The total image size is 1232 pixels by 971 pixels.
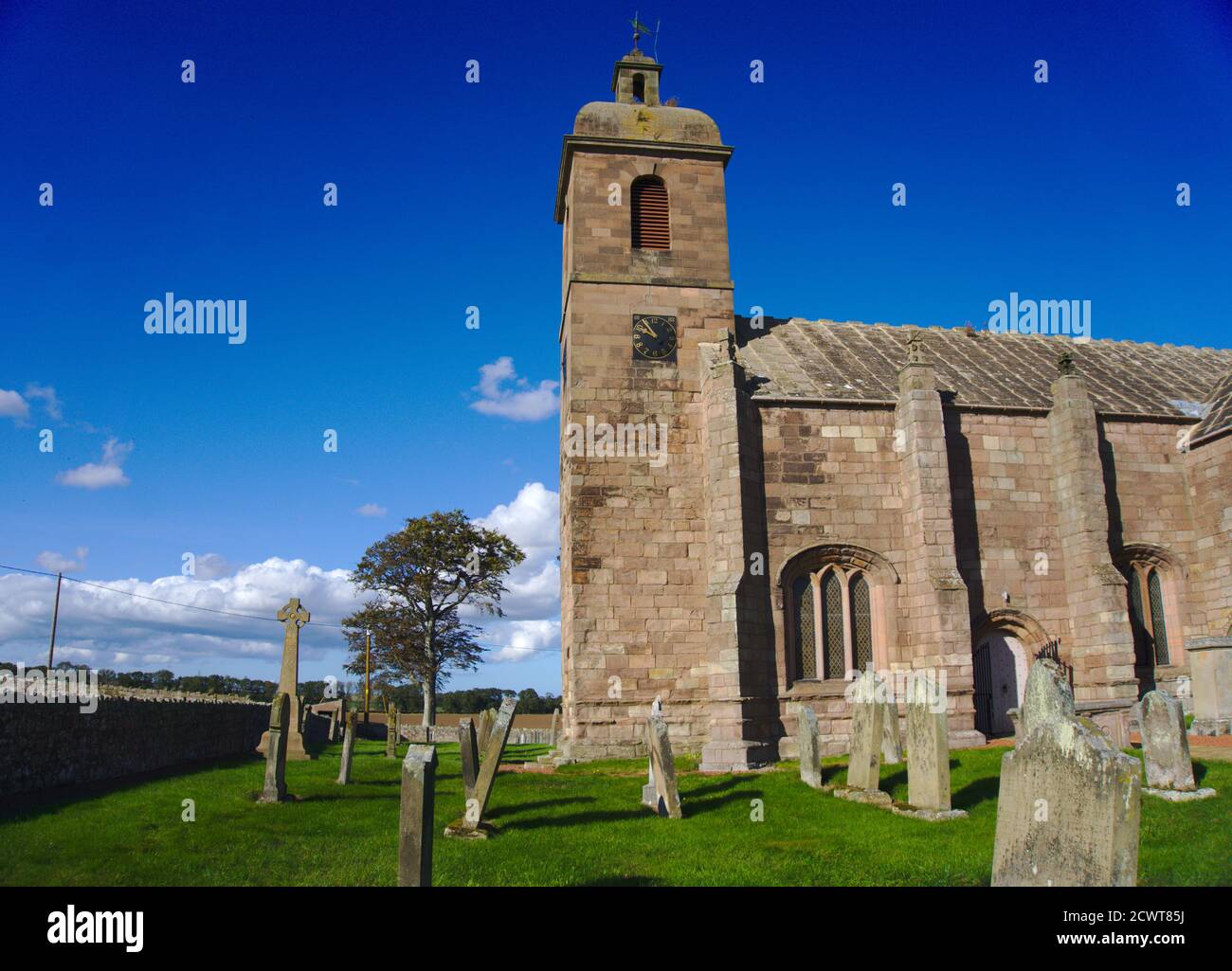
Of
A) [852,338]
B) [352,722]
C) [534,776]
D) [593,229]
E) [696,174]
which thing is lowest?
[534,776]

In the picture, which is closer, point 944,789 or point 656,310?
point 944,789

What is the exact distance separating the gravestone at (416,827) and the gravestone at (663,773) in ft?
17.6

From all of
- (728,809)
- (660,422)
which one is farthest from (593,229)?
(728,809)

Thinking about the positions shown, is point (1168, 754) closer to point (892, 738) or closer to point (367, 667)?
point (892, 738)

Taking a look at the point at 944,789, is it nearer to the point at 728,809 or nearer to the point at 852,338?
the point at 728,809

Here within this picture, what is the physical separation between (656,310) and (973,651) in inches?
455

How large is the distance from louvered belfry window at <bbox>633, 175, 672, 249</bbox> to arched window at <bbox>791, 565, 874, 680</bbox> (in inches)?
391

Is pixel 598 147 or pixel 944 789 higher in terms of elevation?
pixel 598 147

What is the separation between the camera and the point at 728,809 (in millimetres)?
12695

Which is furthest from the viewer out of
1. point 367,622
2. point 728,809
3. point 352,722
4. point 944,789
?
point 367,622

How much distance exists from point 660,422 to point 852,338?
7.33 metres

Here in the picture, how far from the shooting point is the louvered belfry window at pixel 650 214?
79.4ft

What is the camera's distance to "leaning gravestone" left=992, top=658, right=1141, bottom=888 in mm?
6113
